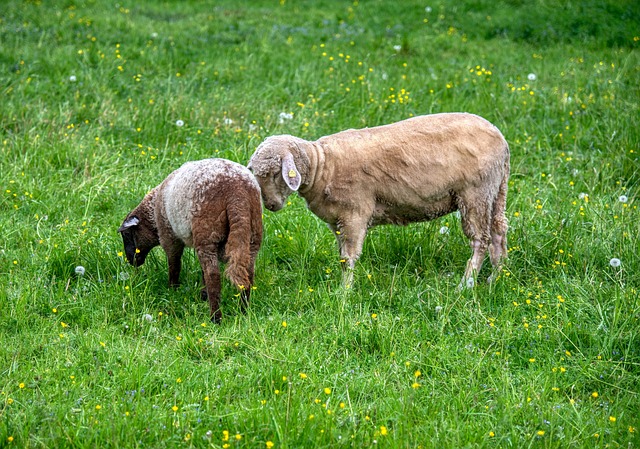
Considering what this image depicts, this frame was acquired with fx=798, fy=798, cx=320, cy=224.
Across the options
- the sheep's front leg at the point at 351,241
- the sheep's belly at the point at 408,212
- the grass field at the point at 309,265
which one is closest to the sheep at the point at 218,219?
the grass field at the point at 309,265

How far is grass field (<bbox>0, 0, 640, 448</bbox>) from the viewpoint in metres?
4.18

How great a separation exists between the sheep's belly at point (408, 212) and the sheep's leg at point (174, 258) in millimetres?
1407

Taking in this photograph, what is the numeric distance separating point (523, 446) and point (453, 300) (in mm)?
1589

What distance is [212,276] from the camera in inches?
204

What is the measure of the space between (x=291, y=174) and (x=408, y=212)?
1.03 m

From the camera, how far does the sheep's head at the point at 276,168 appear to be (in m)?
5.33

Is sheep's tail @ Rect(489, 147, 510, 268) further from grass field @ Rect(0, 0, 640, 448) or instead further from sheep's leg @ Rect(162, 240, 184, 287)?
sheep's leg @ Rect(162, 240, 184, 287)

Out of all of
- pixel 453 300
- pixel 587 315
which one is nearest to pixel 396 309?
pixel 453 300

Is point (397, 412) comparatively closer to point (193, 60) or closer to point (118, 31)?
point (193, 60)

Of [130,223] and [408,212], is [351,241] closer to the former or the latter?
[408,212]

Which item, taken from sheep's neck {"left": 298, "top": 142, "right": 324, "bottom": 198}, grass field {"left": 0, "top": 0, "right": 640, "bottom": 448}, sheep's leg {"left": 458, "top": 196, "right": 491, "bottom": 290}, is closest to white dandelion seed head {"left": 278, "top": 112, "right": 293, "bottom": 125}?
grass field {"left": 0, "top": 0, "right": 640, "bottom": 448}

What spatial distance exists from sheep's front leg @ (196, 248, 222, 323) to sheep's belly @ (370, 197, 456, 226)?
125cm

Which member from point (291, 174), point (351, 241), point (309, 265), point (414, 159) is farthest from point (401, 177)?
point (309, 265)

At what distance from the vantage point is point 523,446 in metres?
3.98
